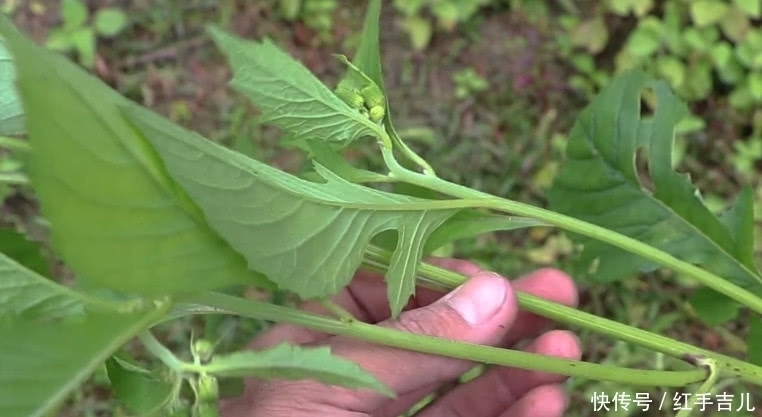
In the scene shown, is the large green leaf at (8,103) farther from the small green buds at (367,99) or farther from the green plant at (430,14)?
the green plant at (430,14)

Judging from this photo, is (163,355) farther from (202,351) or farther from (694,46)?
(694,46)

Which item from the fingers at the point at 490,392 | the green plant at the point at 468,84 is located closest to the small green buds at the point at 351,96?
the fingers at the point at 490,392

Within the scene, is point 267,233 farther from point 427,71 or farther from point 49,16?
point 49,16

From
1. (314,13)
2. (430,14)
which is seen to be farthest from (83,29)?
(430,14)

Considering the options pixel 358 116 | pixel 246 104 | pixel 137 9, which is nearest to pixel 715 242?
pixel 358 116

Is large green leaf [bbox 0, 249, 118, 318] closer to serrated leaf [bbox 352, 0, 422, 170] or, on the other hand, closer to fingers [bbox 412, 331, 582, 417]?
serrated leaf [bbox 352, 0, 422, 170]

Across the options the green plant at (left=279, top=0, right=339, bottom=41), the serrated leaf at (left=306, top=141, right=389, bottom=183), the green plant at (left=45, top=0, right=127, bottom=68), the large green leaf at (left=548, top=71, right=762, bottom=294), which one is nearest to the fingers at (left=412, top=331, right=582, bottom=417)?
the large green leaf at (left=548, top=71, right=762, bottom=294)
